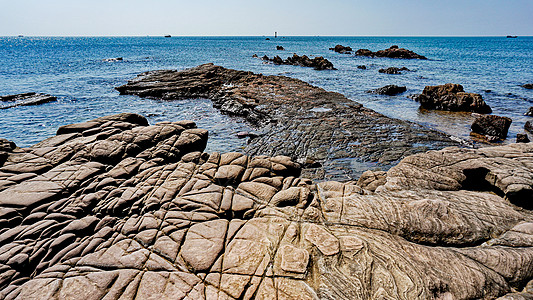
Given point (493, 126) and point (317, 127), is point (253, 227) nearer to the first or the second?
point (317, 127)

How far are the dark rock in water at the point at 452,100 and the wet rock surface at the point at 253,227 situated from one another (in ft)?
50.9

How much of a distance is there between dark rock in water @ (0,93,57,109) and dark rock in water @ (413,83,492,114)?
133ft

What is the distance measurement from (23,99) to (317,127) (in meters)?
32.2

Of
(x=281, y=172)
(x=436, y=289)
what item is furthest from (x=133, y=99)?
(x=436, y=289)

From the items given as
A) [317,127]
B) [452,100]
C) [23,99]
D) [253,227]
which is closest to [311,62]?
[452,100]

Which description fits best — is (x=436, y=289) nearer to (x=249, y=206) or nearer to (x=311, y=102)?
(x=249, y=206)

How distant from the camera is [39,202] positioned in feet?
25.8

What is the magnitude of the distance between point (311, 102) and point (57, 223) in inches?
826

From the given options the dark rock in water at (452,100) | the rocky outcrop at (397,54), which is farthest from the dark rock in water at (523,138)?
the rocky outcrop at (397,54)

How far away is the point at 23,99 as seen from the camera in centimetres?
2730

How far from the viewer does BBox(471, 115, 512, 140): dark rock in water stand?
1655 centimetres

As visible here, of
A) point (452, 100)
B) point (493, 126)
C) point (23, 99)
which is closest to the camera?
point (493, 126)

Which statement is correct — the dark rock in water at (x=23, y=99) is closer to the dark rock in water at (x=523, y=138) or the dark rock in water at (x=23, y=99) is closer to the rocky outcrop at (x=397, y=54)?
the dark rock in water at (x=523, y=138)

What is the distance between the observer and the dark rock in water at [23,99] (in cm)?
2559
